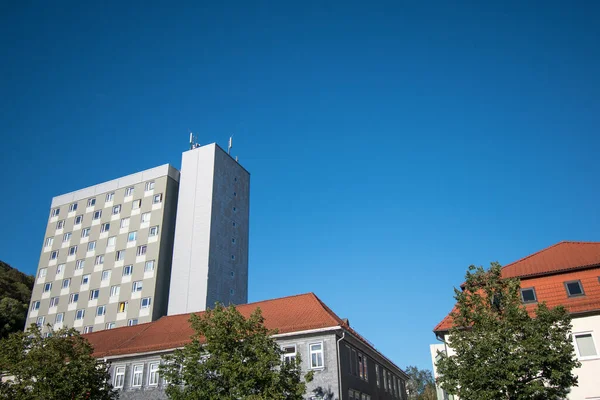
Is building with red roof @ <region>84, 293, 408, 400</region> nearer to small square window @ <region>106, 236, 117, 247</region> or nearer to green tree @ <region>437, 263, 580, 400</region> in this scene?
green tree @ <region>437, 263, 580, 400</region>

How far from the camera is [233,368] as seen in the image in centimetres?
2358

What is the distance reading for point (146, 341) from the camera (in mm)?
38375

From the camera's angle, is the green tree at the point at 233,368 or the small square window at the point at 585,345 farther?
the small square window at the point at 585,345

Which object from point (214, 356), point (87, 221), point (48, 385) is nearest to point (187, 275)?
point (87, 221)

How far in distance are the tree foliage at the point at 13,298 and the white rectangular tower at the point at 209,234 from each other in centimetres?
2309

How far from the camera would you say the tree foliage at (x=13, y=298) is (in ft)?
236

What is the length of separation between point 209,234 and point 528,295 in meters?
38.5

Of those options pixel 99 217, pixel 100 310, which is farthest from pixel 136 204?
pixel 100 310

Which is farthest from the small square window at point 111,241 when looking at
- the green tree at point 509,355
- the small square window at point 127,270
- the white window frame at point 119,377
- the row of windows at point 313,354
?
the green tree at point 509,355

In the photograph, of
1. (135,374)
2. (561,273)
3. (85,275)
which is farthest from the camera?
(85,275)

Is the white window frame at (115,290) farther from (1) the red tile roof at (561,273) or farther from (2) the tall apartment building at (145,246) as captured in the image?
(1) the red tile roof at (561,273)

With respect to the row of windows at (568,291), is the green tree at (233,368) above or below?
below

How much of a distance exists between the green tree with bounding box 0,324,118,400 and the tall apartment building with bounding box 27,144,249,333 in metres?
25.8

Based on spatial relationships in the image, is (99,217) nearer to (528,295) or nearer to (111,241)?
(111,241)
